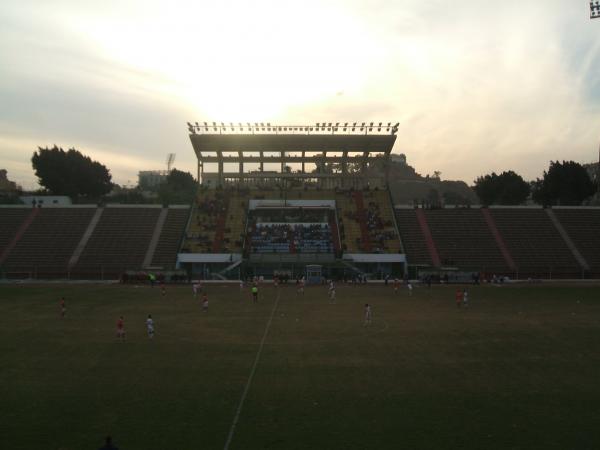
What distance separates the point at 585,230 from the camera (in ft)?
237

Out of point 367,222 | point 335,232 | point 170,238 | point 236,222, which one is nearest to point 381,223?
point 367,222

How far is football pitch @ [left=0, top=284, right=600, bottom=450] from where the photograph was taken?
1435 centimetres

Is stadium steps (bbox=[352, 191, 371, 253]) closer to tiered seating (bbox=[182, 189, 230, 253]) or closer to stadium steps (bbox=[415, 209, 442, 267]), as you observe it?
stadium steps (bbox=[415, 209, 442, 267])

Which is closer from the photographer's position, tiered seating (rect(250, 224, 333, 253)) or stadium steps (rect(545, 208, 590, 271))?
stadium steps (rect(545, 208, 590, 271))

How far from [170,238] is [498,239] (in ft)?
143

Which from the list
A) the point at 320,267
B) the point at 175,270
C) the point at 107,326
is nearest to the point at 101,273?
the point at 175,270

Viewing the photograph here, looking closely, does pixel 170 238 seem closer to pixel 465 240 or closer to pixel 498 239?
pixel 465 240

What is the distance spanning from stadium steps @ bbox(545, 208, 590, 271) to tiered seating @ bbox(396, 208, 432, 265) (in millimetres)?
18685

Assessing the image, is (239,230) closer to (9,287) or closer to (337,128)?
(337,128)

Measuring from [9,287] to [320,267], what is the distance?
32.3 meters

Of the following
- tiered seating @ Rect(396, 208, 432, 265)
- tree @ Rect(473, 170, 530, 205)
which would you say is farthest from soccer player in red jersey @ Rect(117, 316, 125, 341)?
tree @ Rect(473, 170, 530, 205)

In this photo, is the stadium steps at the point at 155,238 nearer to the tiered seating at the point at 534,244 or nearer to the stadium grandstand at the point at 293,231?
the stadium grandstand at the point at 293,231

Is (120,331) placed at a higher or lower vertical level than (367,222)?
lower

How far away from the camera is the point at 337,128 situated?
80125mm
